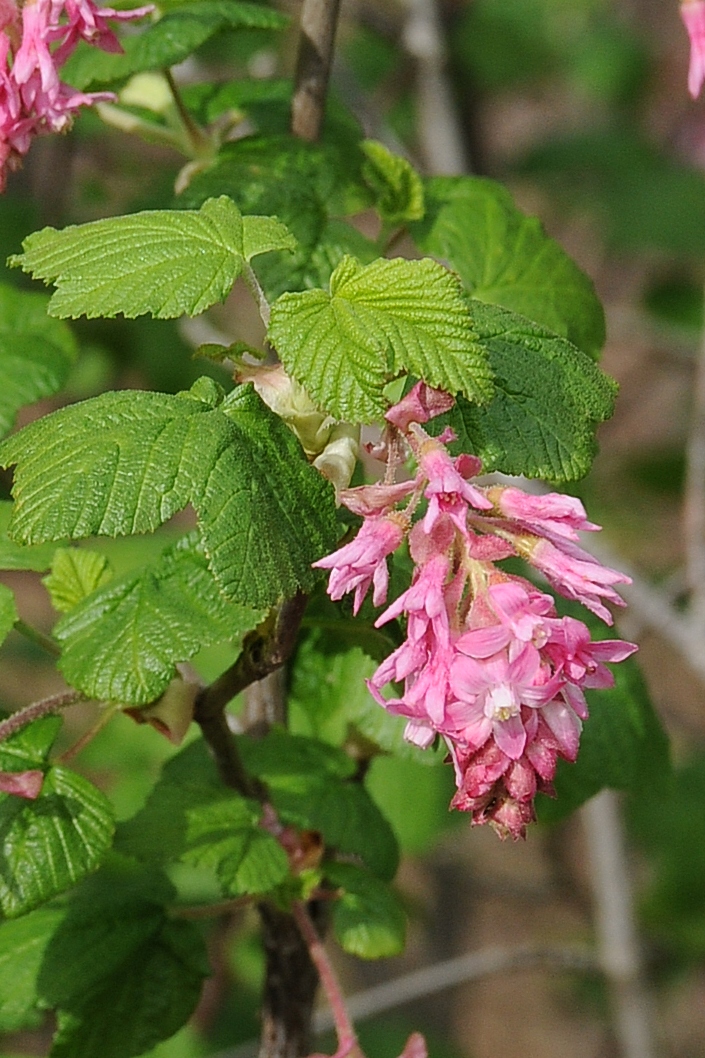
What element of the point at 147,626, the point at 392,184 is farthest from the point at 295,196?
the point at 147,626

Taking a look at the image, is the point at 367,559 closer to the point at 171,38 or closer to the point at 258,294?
the point at 258,294

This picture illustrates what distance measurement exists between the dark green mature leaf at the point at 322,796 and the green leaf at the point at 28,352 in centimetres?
40

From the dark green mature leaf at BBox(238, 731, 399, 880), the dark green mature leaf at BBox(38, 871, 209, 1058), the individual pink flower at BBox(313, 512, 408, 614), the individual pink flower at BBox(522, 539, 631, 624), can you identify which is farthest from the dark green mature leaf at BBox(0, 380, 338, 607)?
the dark green mature leaf at BBox(38, 871, 209, 1058)

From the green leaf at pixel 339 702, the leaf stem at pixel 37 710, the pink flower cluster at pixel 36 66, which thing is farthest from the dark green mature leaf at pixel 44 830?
the pink flower cluster at pixel 36 66

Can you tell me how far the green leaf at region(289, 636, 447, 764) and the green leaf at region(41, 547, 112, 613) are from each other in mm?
280

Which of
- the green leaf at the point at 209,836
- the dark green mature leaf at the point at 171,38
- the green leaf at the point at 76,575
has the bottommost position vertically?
the green leaf at the point at 209,836

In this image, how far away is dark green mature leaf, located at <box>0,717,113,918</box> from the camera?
102cm

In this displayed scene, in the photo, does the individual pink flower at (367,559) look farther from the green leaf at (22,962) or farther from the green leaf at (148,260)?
the green leaf at (22,962)

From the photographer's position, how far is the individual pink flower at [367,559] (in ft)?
2.90

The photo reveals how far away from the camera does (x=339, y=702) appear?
1.42 metres

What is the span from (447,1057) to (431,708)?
2466mm

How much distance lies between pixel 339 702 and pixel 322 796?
0.14 m

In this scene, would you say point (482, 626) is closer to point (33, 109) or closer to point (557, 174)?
point (33, 109)

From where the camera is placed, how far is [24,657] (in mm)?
3100
